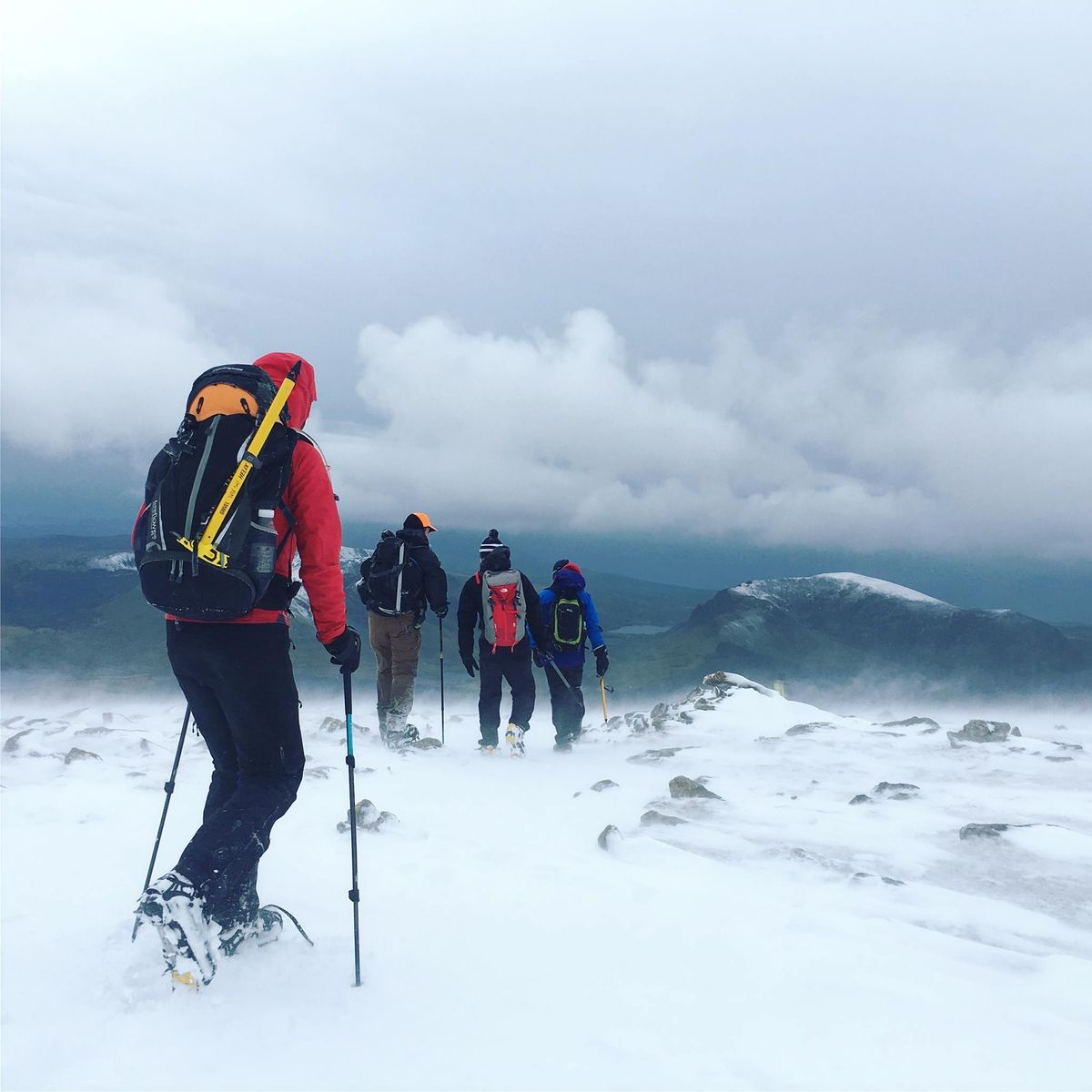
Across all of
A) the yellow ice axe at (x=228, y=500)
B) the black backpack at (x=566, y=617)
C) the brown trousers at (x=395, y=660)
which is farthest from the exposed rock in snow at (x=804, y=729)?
the yellow ice axe at (x=228, y=500)

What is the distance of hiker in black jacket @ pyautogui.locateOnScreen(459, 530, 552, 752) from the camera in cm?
1053

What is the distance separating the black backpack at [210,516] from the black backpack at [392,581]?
7.04 m

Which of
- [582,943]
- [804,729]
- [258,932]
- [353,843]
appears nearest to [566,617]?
[804,729]

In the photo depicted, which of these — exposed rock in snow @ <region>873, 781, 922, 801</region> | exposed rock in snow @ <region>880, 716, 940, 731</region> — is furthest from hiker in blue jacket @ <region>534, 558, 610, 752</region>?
exposed rock in snow @ <region>880, 716, 940, 731</region>

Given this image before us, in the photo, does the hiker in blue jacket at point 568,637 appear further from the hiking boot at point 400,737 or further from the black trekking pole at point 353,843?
the black trekking pole at point 353,843

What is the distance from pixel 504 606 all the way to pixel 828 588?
181 m

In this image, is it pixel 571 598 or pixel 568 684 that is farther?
pixel 571 598

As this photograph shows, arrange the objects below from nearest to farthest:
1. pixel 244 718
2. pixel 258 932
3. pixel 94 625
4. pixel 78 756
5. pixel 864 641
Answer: pixel 244 718, pixel 258 932, pixel 78 756, pixel 94 625, pixel 864 641

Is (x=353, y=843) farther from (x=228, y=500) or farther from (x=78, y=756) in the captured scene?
(x=78, y=756)

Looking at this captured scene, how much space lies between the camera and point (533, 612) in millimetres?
10859

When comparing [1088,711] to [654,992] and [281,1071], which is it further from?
[281,1071]

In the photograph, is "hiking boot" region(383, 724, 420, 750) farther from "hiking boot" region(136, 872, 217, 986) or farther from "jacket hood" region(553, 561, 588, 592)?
"hiking boot" region(136, 872, 217, 986)

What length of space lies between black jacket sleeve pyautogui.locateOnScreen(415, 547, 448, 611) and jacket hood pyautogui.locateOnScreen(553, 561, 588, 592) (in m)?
2.20

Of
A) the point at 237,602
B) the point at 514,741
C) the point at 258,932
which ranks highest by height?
the point at 237,602
